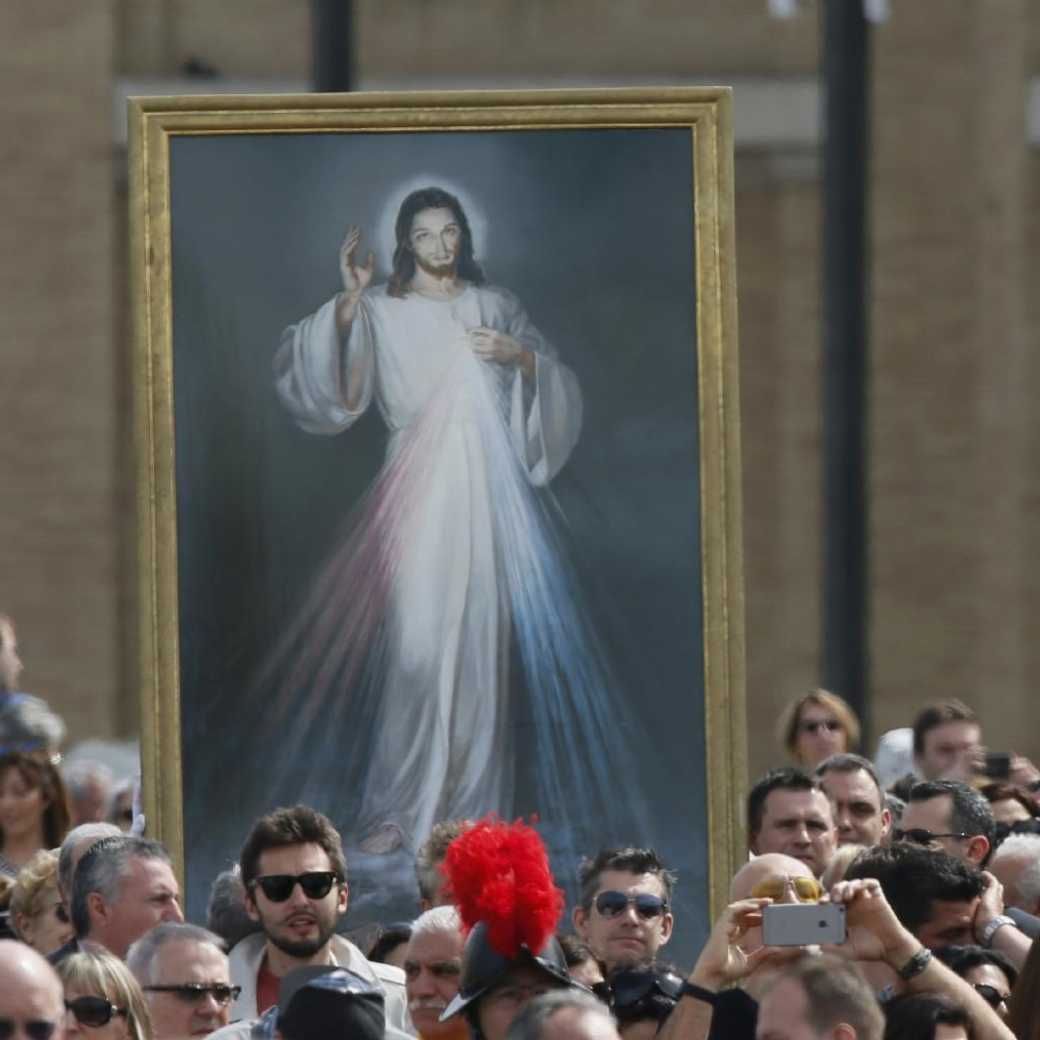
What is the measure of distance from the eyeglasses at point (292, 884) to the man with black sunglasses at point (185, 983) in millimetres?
462

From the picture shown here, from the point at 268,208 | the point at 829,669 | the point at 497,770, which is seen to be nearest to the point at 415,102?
the point at 268,208

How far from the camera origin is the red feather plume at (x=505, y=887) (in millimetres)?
7918

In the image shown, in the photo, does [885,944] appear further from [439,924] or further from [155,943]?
[155,943]

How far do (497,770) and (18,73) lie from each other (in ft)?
41.5

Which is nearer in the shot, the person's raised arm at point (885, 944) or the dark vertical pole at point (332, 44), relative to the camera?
the person's raised arm at point (885, 944)

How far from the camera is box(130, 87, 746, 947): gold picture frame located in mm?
10305

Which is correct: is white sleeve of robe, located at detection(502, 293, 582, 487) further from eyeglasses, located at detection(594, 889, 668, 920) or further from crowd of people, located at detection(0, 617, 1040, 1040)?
eyeglasses, located at detection(594, 889, 668, 920)

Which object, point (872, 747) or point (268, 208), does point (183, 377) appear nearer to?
point (268, 208)

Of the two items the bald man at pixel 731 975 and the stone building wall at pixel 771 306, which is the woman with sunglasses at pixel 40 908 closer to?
the bald man at pixel 731 975

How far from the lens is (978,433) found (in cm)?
2217

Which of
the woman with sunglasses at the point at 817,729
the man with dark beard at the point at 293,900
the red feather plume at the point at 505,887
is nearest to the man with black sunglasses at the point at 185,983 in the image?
the man with dark beard at the point at 293,900

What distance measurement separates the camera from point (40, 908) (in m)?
9.78

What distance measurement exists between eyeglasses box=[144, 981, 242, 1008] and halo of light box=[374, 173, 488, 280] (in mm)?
2799

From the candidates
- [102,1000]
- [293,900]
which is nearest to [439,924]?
[293,900]
